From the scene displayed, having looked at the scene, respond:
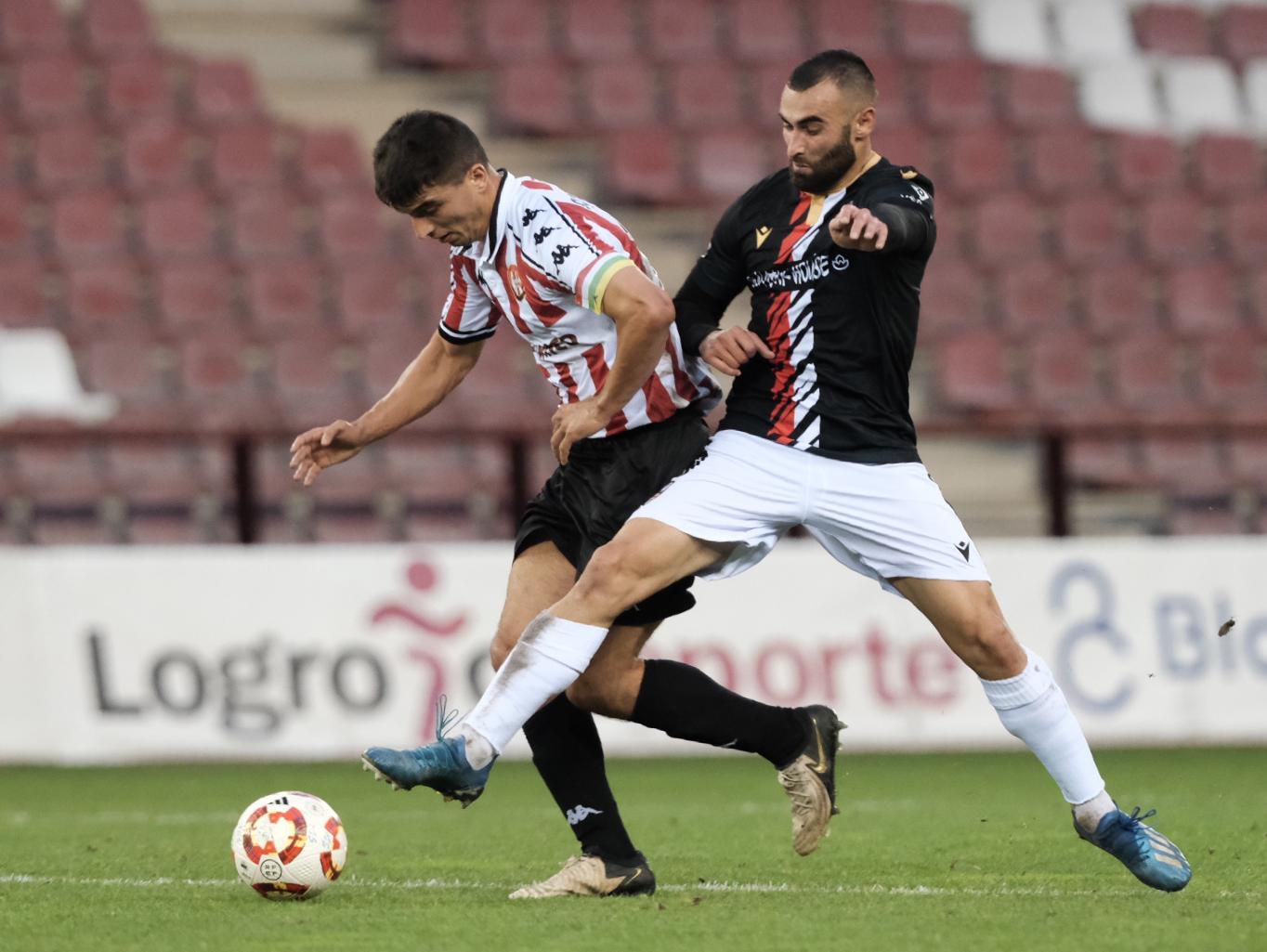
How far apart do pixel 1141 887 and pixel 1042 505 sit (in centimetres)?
607

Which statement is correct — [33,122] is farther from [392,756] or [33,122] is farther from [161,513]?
[392,756]

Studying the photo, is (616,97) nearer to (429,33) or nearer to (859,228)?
(429,33)

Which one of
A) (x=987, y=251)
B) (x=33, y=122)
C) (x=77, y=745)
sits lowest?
(x=77, y=745)

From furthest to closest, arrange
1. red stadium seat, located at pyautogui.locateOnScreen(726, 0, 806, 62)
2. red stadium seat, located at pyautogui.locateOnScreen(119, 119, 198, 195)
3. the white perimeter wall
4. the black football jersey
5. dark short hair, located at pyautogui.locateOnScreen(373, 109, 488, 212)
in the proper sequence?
red stadium seat, located at pyautogui.locateOnScreen(726, 0, 806, 62), red stadium seat, located at pyautogui.locateOnScreen(119, 119, 198, 195), the white perimeter wall, the black football jersey, dark short hair, located at pyautogui.locateOnScreen(373, 109, 488, 212)

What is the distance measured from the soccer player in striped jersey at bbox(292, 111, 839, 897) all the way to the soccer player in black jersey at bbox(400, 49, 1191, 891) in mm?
182

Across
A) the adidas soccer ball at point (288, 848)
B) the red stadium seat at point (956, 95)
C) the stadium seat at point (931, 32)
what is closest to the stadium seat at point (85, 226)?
the red stadium seat at point (956, 95)

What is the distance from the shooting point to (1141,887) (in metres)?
5.51

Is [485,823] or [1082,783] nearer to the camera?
[1082,783]

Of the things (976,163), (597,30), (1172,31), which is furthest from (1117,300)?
(597,30)

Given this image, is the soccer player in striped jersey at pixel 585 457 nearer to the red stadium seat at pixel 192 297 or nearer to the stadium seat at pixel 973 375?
the red stadium seat at pixel 192 297

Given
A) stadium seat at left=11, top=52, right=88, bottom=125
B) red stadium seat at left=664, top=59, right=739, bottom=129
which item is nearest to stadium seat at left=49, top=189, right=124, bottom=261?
stadium seat at left=11, top=52, right=88, bottom=125

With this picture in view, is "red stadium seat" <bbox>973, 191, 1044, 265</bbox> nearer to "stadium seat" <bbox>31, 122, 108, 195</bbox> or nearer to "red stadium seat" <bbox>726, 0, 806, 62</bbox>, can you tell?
"red stadium seat" <bbox>726, 0, 806, 62</bbox>

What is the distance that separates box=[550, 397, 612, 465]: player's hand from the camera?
5145 mm

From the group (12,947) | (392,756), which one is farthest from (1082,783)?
(12,947)
